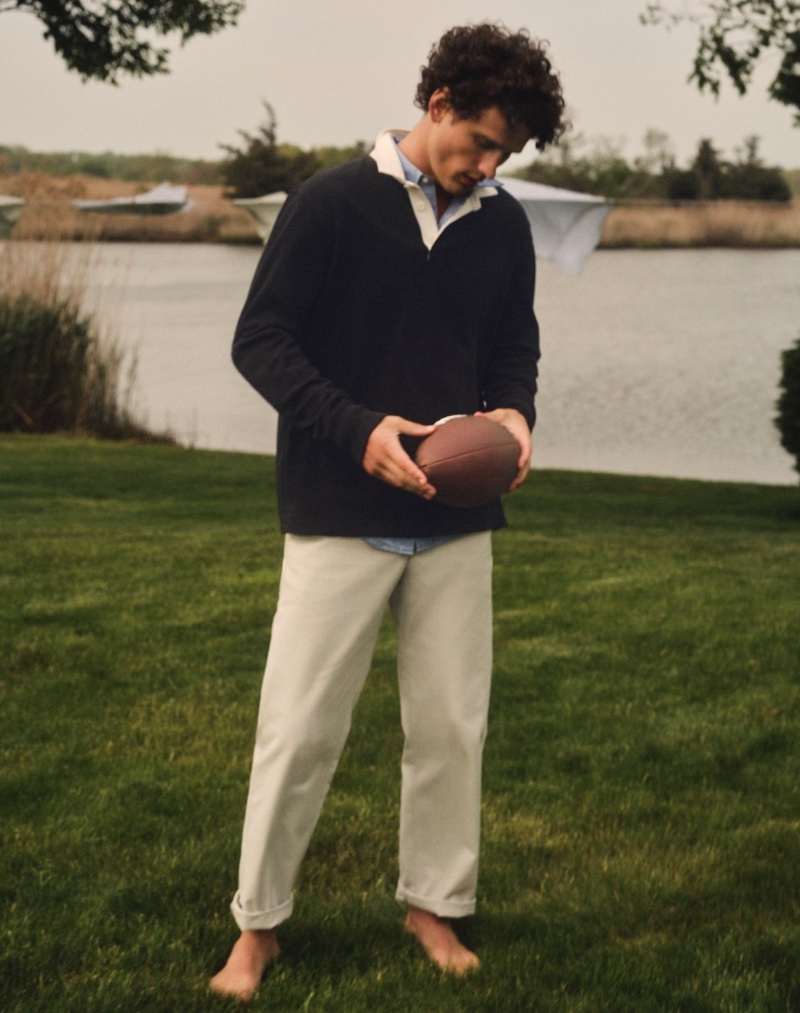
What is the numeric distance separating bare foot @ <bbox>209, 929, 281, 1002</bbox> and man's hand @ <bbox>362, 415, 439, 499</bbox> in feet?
3.41

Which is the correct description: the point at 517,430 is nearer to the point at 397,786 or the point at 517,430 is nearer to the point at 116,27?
the point at 397,786

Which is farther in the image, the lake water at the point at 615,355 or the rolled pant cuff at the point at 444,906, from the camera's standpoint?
the lake water at the point at 615,355

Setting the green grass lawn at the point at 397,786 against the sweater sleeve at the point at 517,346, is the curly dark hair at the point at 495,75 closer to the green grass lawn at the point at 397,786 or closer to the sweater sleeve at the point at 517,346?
the sweater sleeve at the point at 517,346

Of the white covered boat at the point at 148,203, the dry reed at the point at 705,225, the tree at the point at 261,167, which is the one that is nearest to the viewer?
the white covered boat at the point at 148,203

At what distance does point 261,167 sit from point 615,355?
736 inches

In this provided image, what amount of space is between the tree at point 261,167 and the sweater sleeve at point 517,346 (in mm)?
36564

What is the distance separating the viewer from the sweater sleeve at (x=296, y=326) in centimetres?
280

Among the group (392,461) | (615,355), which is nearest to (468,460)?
(392,461)

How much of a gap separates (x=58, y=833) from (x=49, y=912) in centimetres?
57

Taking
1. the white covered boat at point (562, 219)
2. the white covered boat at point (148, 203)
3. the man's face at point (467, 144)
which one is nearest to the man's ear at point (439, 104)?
the man's face at point (467, 144)

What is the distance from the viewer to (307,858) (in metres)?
4.01

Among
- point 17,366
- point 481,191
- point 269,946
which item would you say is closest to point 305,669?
point 269,946

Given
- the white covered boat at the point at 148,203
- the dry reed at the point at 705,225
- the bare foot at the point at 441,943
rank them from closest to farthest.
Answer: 1. the bare foot at the point at 441,943
2. the white covered boat at the point at 148,203
3. the dry reed at the point at 705,225

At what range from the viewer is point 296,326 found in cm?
288
